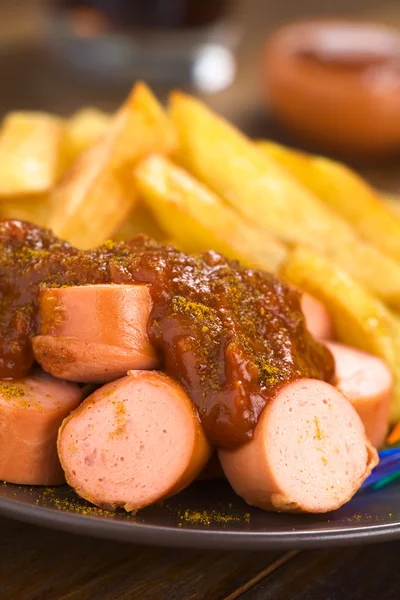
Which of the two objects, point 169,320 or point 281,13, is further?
point 281,13

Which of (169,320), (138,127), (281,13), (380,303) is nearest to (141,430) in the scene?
(169,320)

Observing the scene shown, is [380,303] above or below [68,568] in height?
above

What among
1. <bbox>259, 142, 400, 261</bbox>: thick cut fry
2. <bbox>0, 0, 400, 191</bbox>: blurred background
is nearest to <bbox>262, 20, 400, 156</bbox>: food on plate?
<bbox>0, 0, 400, 191</bbox>: blurred background

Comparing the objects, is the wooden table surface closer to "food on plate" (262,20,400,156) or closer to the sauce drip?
the sauce drip

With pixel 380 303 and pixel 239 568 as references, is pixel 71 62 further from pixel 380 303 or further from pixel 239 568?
pixel 239 568

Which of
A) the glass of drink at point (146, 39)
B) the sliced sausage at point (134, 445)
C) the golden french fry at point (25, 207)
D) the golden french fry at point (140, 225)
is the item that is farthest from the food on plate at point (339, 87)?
the sliced sausage at point (134, 445)

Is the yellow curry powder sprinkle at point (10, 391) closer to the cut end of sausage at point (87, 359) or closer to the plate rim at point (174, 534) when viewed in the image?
the cut end of sausage at point (87, 359)
